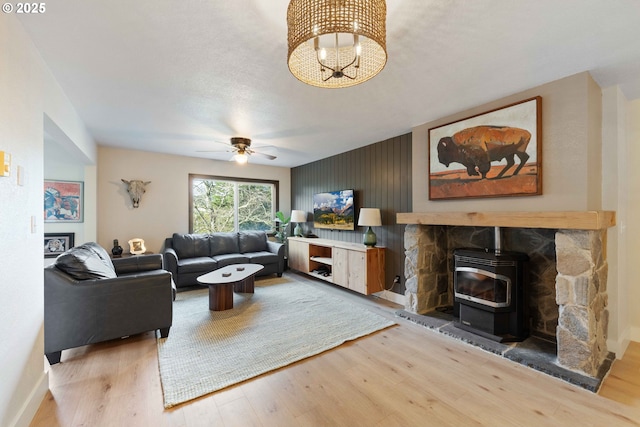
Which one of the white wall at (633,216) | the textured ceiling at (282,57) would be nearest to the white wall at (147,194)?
the textured ceiling at (282,57)

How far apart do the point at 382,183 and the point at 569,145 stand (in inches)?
87.6

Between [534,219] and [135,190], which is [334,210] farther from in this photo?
[135,190]

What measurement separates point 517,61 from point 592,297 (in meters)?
1.92

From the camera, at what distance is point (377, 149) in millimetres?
4160

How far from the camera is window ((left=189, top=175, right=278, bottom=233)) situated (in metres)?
5.36

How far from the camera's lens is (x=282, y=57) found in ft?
6.21

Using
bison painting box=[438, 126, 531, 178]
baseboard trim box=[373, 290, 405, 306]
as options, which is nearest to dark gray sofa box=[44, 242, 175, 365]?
baseboard trim box=[373, 290, 405, 306]

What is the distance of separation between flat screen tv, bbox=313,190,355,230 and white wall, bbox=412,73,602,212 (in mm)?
2500

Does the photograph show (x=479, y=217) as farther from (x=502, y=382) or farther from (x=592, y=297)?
(x=502, y=382)

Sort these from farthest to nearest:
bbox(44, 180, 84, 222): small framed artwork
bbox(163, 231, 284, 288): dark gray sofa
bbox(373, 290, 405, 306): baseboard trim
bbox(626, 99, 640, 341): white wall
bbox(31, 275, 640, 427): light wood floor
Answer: bbox(163, 231, 284, 288): dark gray sofa → bbox(44, 180, 84, 222): small framed artwork → bbox(373, 290, 405, 306): baseboard trim → bbox(626, 99, 640, 341): white wall → bbox(31, 275, 640, 427): light wood floor

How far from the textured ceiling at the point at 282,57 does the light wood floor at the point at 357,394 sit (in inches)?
95.2

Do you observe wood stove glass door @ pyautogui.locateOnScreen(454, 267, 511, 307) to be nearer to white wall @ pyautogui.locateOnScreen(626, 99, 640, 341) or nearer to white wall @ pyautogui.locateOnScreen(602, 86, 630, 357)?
white wall @ pyautogui.locateOnScreen(602, 86, 630, 357)

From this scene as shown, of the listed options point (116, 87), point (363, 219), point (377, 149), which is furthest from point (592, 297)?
point (116, 87)

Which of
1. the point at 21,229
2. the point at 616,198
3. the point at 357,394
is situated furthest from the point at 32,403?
the point at 616,198
